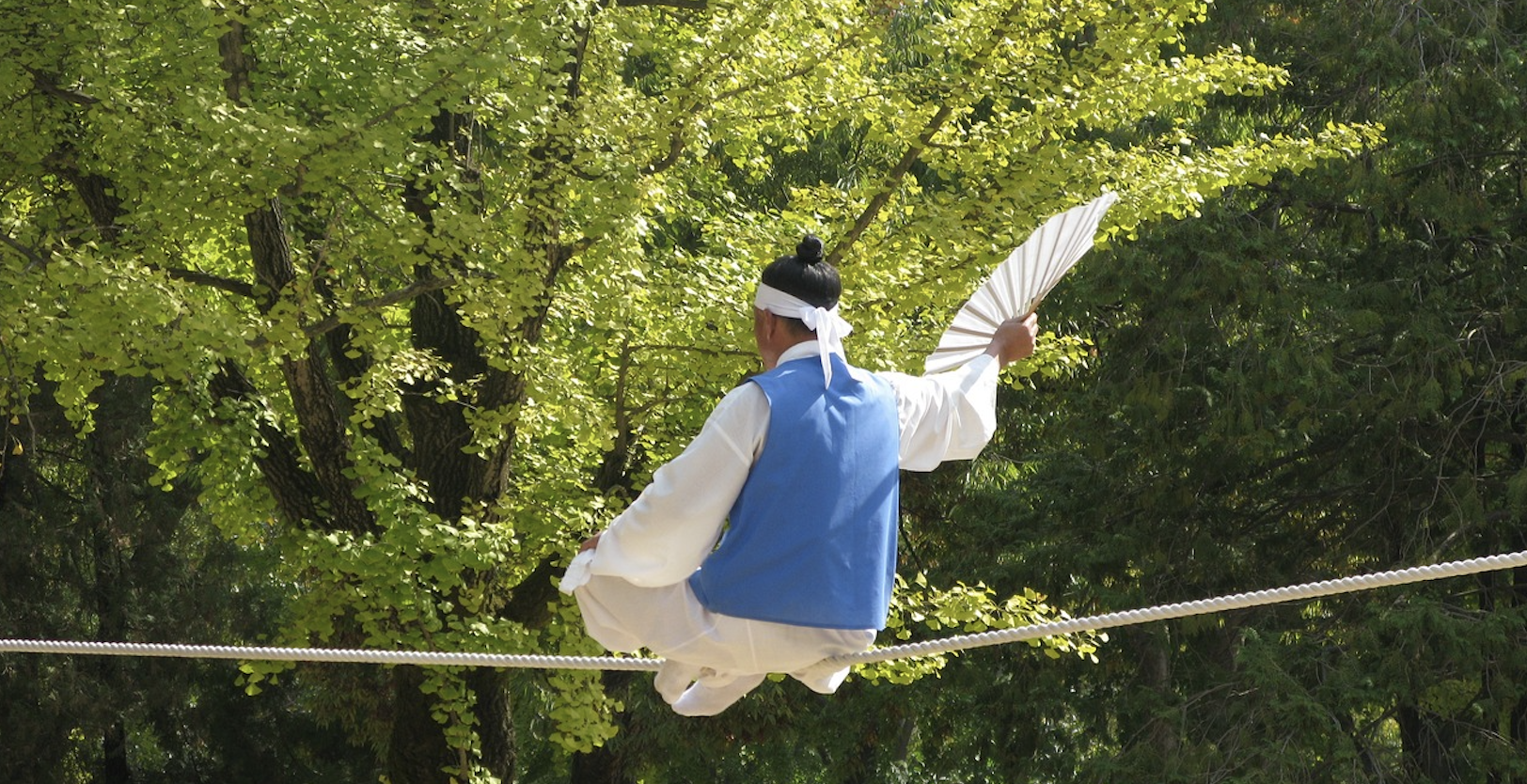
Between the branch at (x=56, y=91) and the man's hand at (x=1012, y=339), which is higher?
the man's hand at (x=1012, y=339)

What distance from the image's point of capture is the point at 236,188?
6.61 m

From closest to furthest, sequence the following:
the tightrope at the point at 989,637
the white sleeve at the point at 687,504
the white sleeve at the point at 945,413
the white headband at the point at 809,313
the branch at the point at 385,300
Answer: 1. the tightrope at the point at 989,637
2. the white sleeve at the point at 687,504
3. the white headband at the point at 809,313
4. the white sleeve at the point at 945,413
5. the branch at the point at 385,300

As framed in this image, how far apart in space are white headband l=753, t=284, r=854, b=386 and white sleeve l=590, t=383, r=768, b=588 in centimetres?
21

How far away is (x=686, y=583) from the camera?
3.01 metres

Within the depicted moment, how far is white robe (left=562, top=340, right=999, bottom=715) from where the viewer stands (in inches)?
114

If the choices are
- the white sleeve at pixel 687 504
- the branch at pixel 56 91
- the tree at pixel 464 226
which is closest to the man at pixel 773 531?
the white sleeve at pixel 687 504

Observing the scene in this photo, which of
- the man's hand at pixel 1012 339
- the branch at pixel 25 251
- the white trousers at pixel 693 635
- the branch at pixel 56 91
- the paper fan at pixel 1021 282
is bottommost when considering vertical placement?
the branch at pixel 25 251

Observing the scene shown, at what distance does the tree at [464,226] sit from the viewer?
656cm

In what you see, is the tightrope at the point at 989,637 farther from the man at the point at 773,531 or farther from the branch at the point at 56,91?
the branch at the point at 56,91

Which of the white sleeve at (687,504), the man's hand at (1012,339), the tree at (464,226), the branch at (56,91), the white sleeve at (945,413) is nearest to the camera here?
the white sleeve at (687,504)

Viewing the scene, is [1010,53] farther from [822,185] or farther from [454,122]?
[454,122]

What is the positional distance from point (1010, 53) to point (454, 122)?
286cm

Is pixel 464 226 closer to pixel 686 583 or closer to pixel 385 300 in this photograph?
pixel 385 300

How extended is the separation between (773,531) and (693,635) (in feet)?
0.83
